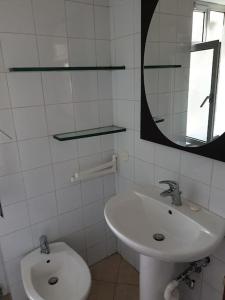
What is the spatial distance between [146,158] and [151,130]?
0.22 metres

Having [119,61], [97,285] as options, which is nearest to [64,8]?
[119,61]

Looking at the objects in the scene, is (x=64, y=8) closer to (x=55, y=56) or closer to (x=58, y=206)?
(x=55, y=56)

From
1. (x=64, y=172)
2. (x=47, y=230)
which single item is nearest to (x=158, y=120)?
(x=64, y=172)

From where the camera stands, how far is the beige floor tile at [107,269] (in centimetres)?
187

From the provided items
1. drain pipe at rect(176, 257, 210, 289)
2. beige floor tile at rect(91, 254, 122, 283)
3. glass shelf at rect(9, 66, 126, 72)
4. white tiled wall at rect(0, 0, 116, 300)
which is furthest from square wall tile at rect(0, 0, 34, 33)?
beige floor tile at rect(91, 254, 122, 283)

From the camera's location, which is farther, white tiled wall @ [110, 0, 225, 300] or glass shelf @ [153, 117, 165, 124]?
glass shelf @ [153, 117, 165, 124]

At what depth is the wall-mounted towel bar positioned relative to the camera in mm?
1633

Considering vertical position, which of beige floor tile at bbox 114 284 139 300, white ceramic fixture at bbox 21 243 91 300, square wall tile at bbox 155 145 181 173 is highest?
square wall tile at bbox 155 145 181 173

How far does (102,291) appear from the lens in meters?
1.76

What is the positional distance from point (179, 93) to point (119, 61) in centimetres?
54

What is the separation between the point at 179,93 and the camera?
1.25 metres

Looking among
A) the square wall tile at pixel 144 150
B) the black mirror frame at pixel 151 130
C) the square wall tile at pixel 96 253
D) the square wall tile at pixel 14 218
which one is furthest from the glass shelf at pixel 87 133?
the square wall tile at pixel 96 253

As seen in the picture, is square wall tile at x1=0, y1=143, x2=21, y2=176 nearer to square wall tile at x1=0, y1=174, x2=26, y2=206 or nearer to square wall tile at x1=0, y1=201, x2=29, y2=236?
square wall tile at x1=0, y1=174, x2=26, y2=206

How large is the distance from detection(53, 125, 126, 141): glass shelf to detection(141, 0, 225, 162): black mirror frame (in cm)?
25
